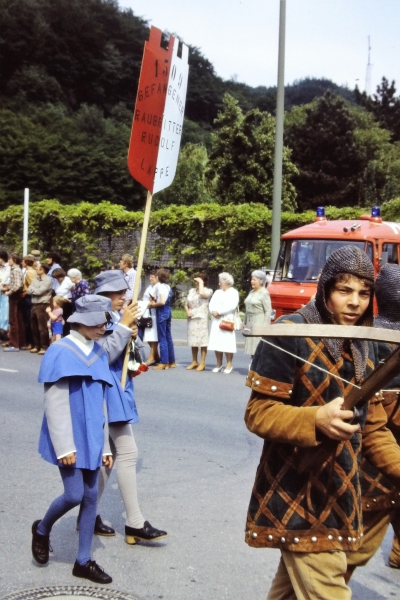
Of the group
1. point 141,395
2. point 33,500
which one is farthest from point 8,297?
point 33,500

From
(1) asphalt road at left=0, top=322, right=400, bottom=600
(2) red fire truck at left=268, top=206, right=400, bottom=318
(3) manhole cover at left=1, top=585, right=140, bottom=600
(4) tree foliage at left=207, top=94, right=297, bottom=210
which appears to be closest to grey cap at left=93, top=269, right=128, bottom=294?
(1) asphalt road at left=0, top=322, right=400, bottom=600

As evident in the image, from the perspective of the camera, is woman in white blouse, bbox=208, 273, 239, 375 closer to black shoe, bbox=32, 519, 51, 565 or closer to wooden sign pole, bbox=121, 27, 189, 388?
wooden sign pole, bbox=121, 27, 189, 388

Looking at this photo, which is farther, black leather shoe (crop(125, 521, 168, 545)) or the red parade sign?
the red parade sign

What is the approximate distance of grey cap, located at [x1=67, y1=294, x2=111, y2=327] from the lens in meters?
5.21

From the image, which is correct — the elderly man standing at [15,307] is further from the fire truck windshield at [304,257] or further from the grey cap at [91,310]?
the grey cap at [91,310]

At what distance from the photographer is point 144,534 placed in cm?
579

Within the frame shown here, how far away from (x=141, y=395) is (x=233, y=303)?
3581 mm

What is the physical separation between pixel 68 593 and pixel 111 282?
1.99m

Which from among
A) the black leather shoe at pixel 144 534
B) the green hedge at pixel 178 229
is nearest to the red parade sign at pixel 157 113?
the black leather shoe at pixel 144 534

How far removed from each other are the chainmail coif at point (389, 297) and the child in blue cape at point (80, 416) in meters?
1.58

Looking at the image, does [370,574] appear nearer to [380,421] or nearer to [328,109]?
[380,421]

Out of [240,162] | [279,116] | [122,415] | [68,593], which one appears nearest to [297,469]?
[68,593]

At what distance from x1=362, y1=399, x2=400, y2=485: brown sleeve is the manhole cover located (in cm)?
194

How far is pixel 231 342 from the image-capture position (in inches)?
596
